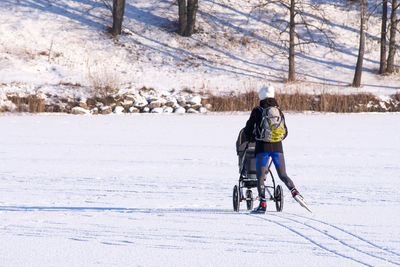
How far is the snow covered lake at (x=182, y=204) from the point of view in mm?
4793

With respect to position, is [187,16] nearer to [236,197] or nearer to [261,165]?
[236,197]

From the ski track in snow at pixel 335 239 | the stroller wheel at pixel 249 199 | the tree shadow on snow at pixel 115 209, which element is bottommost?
the tree shadow on snow at pixel 115 209

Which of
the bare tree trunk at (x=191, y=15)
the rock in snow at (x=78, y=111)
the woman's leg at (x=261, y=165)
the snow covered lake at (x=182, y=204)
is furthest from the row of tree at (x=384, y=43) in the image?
the woman's leg at (x=261, y=165)

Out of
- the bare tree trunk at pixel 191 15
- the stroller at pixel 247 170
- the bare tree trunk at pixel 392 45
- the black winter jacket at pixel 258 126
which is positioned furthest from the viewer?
the bare tree trunk at pixel 191 15

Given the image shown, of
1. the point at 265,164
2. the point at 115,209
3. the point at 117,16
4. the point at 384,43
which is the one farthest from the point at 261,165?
the point at 117,16

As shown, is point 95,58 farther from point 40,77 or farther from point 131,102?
point 131,102

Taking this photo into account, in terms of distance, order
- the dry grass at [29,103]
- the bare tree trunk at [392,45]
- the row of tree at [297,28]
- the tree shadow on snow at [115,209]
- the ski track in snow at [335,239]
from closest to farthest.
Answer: the ski track in snow at [335,239] < the tree shadow on snow at [115,209] < the dry grass at [29,103] < the row of tree at [297,28] < the bare tree trunk at [392,45]

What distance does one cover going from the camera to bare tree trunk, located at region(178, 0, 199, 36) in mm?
28953

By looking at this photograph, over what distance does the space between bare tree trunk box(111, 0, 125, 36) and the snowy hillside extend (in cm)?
49

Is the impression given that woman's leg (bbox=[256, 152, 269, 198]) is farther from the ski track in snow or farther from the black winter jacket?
the ski track in snow

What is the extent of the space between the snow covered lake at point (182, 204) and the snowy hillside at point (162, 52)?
32.3 ft

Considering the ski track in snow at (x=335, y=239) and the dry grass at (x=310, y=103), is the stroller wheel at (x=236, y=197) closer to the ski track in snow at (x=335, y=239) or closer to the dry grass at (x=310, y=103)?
the ski track in snow at (x=335, y=239)

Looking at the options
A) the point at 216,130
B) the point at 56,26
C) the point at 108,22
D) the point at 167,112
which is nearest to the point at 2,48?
the point at 56,26

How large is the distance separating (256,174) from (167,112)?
16011mm
